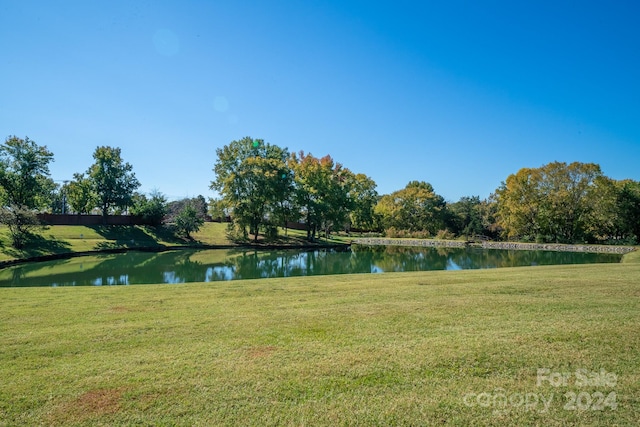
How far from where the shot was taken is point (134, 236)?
37281mm

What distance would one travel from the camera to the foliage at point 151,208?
1641 inches

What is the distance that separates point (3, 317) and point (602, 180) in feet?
167

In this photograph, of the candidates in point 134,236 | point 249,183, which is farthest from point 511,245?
point 134,236

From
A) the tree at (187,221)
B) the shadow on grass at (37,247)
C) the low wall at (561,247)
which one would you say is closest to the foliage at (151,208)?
the tree at (187,221)

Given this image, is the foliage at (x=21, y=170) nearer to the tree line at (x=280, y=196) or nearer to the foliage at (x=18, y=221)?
the tree line at (x=280, y=196)

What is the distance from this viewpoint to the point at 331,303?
24.5ft

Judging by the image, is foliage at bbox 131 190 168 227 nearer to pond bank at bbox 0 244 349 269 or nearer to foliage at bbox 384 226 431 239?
pond bank at bbox 0 244 349 269

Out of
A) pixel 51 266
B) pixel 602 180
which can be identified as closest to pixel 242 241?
pixel 51 266

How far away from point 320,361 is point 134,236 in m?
38.5

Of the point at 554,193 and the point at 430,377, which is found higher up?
the point at 554,193

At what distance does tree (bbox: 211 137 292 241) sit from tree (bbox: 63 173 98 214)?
15.2 m

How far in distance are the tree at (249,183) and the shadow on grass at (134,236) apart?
6.79 m

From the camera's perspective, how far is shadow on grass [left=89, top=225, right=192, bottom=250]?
3388cm

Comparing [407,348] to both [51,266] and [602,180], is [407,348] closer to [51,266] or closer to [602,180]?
[51,266]
